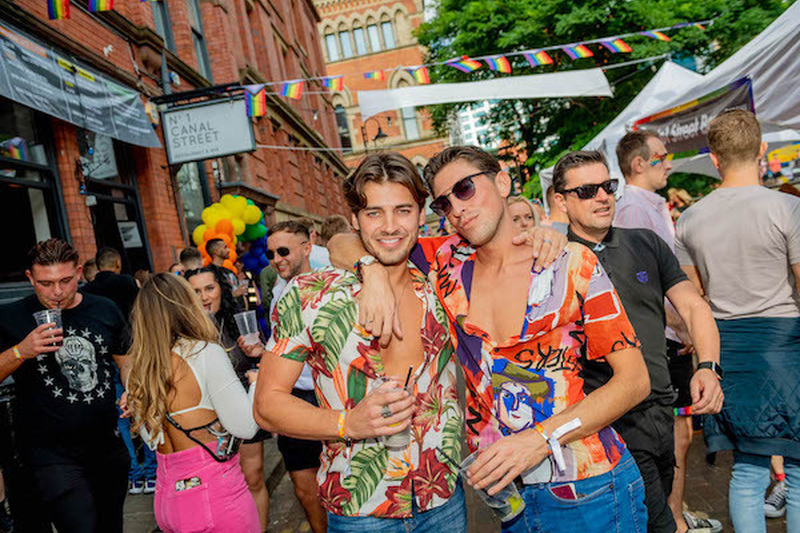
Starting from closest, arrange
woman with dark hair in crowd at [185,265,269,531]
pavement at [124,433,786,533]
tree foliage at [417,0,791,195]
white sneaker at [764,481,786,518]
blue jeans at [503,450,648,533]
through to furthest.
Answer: blue jeans at [503,450,648,533], white sneaker at [764,481,786,518], pavement at [124,433,786,533], woman with dark hair in crowd at [185,265,269,531], tree foliage at [417,0,791,195]

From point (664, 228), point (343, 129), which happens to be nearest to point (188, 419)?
point (664, 228)

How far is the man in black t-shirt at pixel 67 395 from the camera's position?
2.97m

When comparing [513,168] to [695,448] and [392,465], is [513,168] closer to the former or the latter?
[695,448]

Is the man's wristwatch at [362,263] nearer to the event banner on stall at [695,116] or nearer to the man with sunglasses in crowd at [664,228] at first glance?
the man with sunglasses in crowd at [664,228]

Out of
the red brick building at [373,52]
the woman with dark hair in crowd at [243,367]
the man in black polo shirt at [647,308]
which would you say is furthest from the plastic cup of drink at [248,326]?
the red brick building at [373,52]

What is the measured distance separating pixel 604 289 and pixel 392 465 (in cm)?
93

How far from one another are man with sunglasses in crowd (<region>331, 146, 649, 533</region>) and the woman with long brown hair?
4.01ft

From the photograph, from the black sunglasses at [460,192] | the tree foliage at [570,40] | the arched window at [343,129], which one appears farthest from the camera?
the arched window at [343,129]

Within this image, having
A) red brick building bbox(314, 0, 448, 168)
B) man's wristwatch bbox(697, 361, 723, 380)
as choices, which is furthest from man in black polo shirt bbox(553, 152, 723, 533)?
red brick building bbox(314, 0, 448, 168)

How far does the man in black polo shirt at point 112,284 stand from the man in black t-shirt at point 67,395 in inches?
78.2

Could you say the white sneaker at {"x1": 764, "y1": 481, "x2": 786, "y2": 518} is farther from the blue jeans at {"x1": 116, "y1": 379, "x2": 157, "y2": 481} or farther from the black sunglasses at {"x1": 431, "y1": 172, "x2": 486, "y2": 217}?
the blue jeans at {"x1": 116, "y1": 379, "x2": 157, "y2": 481}

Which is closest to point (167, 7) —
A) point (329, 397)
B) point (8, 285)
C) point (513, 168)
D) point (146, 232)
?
point (146, 232)

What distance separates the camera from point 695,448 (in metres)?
4.45

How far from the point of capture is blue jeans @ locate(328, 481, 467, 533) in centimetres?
183
